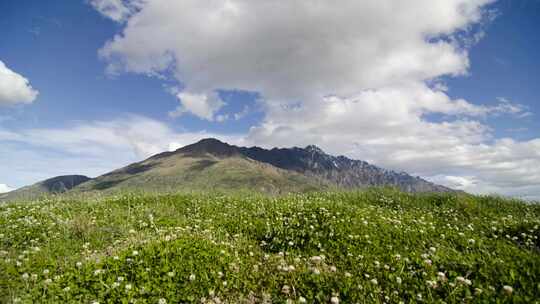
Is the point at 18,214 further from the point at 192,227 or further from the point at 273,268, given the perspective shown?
the point at 273,268

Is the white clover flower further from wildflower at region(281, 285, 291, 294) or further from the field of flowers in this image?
wildflower at region(281, 285, 291, 294)

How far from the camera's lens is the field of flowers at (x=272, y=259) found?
5691 millimetres

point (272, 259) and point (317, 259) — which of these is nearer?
point (317, 259)

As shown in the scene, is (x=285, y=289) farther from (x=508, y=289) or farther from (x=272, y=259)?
(x=508, y=289)

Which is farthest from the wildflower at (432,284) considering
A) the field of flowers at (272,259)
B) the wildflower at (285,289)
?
the wildflower at (285,289)

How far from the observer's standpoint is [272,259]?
754 centimetres

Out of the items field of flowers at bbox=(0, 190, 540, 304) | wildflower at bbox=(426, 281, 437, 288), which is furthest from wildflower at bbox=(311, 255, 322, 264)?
wildflower at bbox=(426, 281, 437, 288)

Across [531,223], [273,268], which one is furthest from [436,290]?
[531,223]

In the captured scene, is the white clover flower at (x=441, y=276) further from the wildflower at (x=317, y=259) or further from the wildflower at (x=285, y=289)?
the wildflower at (x=285, y=289)

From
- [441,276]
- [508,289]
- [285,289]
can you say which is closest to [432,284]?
[441,276]


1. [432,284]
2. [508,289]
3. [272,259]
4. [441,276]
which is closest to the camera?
[508,289]

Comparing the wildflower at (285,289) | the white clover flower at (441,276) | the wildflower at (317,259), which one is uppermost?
the wildflower at (317,259)

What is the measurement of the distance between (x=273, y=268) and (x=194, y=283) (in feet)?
5.94

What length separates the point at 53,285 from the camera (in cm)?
Result: 579
